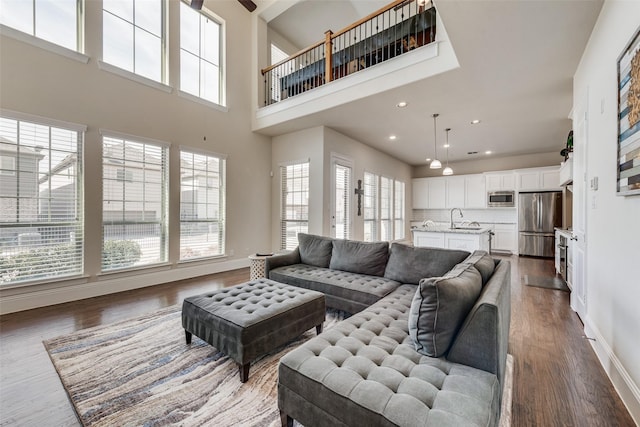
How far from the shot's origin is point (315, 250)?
12.1 feet

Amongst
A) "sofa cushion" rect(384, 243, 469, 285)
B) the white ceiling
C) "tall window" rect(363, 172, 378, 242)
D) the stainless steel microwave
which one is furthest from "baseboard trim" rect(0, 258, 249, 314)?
the stainless steel microwave

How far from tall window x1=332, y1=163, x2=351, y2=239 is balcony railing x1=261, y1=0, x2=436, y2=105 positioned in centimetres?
181

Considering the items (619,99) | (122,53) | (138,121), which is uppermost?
(122,53)

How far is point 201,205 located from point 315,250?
260 cm

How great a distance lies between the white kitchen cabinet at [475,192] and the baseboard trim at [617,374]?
6.23m

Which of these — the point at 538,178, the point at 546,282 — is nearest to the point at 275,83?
the point at 546,282

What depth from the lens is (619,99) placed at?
72.2 inches

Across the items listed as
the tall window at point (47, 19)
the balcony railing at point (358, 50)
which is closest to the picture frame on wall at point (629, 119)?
the balcony railing at point (358, 50)

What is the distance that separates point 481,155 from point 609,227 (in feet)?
22.1

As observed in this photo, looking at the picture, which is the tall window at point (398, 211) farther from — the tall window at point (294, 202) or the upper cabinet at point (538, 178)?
the tall window at point (294, 202)

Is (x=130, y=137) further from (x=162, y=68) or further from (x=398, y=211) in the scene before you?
(x=398, y=211)

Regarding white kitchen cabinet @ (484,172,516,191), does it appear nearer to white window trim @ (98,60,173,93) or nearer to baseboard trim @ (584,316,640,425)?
baseboard trim @ (584,316,640,425)

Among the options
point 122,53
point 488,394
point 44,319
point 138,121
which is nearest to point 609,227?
point 488,394

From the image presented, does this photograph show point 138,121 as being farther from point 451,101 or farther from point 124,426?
point 451,101
